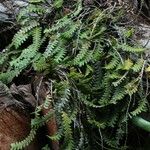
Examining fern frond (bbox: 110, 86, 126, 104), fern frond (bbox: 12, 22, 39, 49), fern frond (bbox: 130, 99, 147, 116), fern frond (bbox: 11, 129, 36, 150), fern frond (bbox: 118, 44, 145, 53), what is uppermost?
fern frond (bbox: 118, 44, 145, 53)

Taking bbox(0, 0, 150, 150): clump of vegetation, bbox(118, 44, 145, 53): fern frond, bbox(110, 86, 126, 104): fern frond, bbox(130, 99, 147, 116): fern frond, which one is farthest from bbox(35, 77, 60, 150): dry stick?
bbox(118, 44, 145, 53): fern frond

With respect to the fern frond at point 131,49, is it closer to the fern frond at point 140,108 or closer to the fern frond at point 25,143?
the fern frond at point 140,108

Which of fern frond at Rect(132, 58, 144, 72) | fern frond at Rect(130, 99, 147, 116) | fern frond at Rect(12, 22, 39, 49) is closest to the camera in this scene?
fern frond at Rect(130, 99, 147, 116)

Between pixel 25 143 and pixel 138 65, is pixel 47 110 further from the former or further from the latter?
pixel 138 65

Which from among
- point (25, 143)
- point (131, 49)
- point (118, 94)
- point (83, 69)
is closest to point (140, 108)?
point (118, 94)

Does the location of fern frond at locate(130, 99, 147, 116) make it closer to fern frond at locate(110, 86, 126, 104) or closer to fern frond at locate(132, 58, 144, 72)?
fern frond at locate(110, 86, 126, 104)

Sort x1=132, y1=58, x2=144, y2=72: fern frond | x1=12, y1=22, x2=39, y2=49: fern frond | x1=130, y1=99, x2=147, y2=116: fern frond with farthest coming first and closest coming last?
x1=12, y1=22, x2=39, y2=49: fern frond, x1=132, y1=58, x2=144, y2=72: fern frond, x1=130, y1=99, x2=147, y2=116: fern frond

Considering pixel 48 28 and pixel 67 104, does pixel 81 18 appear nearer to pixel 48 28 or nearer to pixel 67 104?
pixel 48 28

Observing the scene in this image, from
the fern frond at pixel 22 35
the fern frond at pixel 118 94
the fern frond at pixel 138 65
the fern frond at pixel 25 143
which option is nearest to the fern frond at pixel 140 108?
the fern frond at pixel 118 94

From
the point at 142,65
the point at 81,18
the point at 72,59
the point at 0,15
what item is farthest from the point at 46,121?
the point at 0,15
